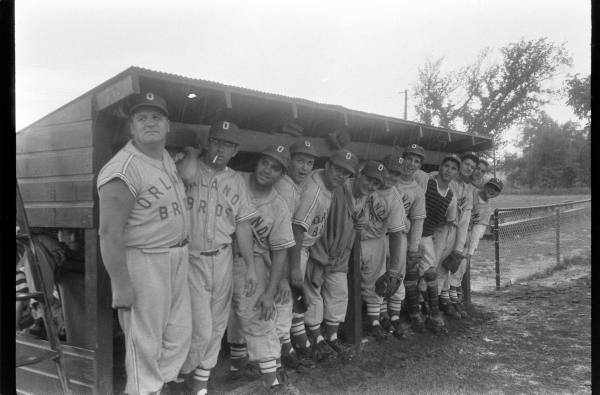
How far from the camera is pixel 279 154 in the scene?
3223 millimetres

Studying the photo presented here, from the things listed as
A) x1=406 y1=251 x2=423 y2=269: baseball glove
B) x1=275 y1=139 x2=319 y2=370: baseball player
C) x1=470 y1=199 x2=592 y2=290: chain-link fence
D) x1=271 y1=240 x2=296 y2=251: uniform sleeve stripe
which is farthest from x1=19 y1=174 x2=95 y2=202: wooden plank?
x1=470 y1=199 x2=592 y2=290: chain-link fence

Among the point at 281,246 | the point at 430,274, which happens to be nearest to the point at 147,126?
the point at 281,246

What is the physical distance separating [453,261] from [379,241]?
1.36 meters

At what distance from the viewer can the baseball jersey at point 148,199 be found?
2.40m

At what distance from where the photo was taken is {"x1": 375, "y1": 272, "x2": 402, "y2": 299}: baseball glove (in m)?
4.56

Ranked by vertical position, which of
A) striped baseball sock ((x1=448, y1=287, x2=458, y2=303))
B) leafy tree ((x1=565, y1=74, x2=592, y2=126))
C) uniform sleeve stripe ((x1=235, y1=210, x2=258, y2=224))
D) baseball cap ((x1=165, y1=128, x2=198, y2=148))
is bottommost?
striped baseball sock ((x1=448, y1=287, x2=458, y2=303))

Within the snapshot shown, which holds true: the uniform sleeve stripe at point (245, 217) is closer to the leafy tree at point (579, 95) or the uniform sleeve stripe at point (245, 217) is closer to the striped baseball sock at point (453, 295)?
the striped baseball sock at point (453, 295)

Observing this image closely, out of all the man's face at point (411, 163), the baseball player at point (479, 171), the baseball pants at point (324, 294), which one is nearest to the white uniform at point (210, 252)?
the baseball pants at point (324, 294)

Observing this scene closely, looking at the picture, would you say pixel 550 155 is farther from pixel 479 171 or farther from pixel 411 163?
pixel 411 163

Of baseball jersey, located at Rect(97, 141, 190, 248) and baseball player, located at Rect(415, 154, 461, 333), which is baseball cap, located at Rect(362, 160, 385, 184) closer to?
baseball player, located at Rect(415, 154, 461, 333)

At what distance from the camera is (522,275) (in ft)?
28.6

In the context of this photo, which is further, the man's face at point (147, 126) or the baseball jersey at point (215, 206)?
the baseball jersey at point (215, 206)

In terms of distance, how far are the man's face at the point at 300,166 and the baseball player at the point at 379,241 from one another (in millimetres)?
760

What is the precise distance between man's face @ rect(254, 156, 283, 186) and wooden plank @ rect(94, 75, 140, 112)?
1060mm
